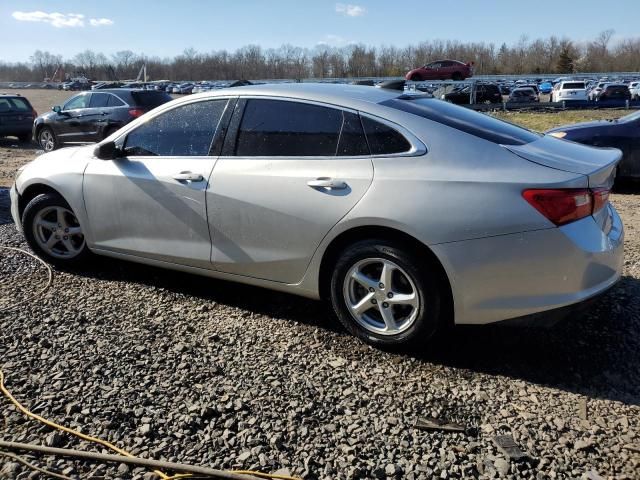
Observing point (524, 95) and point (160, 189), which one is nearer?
point (160, 189)

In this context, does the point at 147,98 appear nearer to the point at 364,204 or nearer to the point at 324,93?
the point at 324,93

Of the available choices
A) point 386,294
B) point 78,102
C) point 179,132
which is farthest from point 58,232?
point 78,102

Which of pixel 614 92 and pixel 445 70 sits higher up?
pixel 445 70

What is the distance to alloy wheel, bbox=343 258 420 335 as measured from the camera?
3.19 metres

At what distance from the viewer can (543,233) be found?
9.28 feet

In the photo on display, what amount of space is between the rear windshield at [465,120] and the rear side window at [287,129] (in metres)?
0.39

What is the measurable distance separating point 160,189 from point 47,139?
40.4 ft

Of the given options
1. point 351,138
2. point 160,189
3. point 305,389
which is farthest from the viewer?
point 160,189

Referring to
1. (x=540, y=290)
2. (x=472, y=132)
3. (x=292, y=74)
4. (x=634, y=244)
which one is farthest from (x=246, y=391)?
(x=292, y=74)

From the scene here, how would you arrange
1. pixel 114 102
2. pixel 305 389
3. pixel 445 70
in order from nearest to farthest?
pixel 305 389
pixel 114 102
pixel 445 70

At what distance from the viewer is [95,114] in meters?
13.2

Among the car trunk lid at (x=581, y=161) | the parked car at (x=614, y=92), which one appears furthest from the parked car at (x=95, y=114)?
the parked car at (x=614, y=92)

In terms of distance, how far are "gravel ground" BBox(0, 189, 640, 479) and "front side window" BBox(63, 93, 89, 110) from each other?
10.7 m

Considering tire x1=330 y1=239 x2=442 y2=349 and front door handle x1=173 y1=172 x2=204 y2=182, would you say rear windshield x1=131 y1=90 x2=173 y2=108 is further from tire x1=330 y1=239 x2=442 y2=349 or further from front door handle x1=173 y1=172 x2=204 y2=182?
tire x1=330 y1=239 x2=442 y2=349
